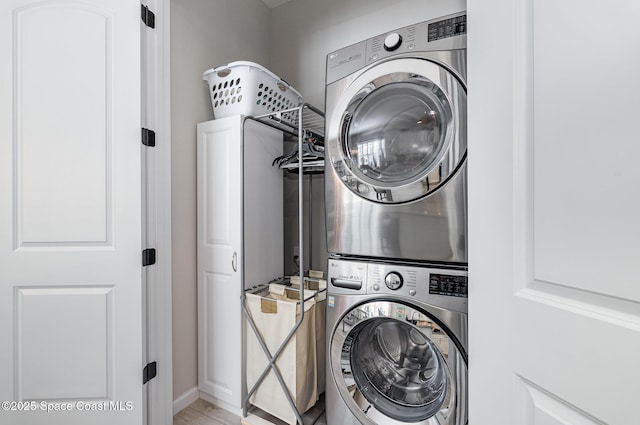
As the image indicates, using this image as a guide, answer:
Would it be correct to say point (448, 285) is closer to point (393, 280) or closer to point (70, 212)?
point (393, 280)

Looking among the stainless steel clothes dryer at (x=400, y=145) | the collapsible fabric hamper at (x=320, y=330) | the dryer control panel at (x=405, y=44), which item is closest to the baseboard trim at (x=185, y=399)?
the collapsible fabric hamper at (x=320, y=330)

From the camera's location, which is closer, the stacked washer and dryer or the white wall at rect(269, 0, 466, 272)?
the stacked washer and dryer

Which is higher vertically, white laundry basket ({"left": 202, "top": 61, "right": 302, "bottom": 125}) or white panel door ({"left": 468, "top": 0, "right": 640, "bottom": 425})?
white laundry basket ({"left": 202, "top": 61, "right": 302, "bottom": 125})

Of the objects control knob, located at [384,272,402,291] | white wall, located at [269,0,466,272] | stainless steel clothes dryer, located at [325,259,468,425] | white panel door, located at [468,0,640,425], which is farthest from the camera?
white wall, located at [269,0,466,272]

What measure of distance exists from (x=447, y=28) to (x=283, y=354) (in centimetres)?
167

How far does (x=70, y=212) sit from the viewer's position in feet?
4.41

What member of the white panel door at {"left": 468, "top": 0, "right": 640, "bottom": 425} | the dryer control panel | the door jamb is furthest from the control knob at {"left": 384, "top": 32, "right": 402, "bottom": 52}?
the door jamb

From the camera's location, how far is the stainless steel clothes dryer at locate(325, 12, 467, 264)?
108 cm

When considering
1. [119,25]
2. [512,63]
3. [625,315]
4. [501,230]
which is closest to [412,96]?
[512,63]

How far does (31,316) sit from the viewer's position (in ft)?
4.30

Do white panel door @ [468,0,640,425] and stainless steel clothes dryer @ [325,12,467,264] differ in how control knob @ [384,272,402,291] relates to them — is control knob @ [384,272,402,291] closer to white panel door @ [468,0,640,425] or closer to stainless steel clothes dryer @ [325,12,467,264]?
stainless steel clothes dryer @ [325,12,467,264]

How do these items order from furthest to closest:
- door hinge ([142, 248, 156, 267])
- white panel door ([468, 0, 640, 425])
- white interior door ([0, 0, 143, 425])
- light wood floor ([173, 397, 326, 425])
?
Result: 1. light wood floor ([173, 397, 326, 425])
2. door hinge ([142, 248, 156, 267])
3. white interior door ([0, 0, 143, 425])
4. white panel door ([468, 0, 640, 425])

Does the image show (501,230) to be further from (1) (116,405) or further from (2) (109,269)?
(1) (116,405)

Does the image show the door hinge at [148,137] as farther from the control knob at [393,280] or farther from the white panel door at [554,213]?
the white panel door at [554,213]
